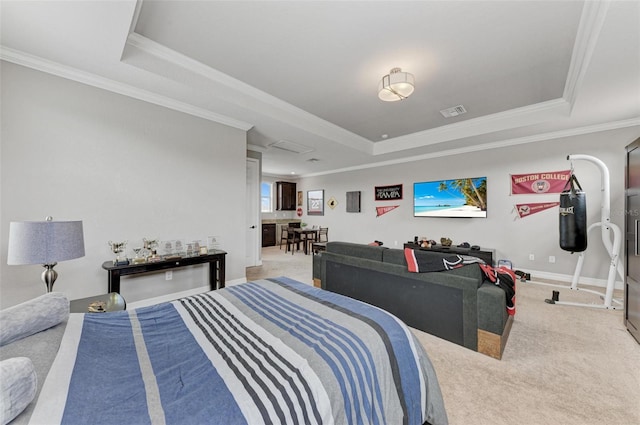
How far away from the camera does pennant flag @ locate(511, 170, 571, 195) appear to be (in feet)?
13.5

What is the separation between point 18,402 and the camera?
2.14ft

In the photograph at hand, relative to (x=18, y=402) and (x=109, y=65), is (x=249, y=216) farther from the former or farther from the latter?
(x=18, y=402)

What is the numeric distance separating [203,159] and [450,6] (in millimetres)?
3169

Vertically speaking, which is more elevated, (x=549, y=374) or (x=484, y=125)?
(x=484, y=125)

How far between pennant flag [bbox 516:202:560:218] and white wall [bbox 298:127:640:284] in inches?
2.7

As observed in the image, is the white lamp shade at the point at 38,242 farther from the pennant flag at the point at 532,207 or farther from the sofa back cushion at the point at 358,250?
the pennant flag at the point at 532,207

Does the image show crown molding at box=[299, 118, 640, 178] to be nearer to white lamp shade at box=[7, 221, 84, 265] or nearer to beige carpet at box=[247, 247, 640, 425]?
beige carpet at box=[247, 247, 640, 425]

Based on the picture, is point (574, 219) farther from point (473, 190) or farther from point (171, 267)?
point (171, 267)

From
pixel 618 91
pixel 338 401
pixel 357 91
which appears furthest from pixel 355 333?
pixel 618 91

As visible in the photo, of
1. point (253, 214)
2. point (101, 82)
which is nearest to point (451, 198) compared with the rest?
point (253, 214)

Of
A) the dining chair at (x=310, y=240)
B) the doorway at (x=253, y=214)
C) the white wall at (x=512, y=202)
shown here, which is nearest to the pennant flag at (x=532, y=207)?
the white wall at (x=512, y=202)

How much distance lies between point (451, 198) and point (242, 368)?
5431 millimetres

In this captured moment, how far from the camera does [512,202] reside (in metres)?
4.60

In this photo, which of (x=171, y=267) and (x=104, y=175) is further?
(x=171, y=267)
